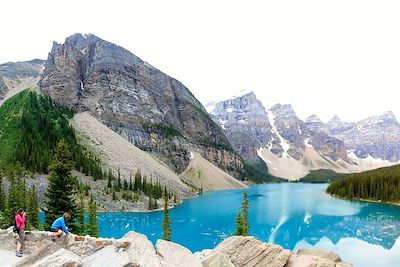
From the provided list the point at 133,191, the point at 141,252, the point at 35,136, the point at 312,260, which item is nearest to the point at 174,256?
the point at 141,252

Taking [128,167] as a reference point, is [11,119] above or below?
above

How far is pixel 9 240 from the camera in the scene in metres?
17.5

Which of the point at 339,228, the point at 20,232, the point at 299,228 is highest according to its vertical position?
the point at 20,232

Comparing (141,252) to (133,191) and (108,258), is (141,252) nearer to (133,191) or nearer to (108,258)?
(108,258)

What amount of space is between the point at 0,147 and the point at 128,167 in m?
47.5

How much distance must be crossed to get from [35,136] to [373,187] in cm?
13055

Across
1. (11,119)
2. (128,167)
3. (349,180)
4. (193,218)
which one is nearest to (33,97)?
(11,119)

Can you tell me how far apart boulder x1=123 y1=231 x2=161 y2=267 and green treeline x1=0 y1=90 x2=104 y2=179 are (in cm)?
10148

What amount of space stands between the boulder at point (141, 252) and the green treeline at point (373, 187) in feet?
438

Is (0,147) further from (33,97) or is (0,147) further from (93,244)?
(93,244)

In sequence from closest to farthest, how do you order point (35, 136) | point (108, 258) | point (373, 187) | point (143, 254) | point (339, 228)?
point (108, 258)
point (143, 254)
point (339, 228)
point (35, 136)
point (373, 187)

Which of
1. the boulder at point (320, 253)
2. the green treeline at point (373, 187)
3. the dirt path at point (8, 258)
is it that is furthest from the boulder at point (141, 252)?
the green treeline at point (373, 187)

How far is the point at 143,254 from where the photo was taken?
1230cm

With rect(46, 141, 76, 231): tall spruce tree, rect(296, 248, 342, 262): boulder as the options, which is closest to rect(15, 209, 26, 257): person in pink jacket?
rect(296, 248, 342, 262): boulder
